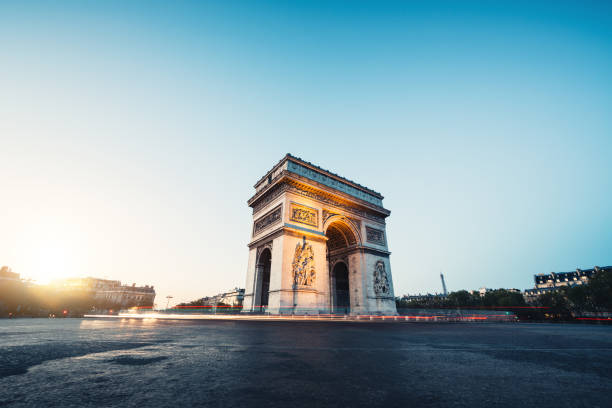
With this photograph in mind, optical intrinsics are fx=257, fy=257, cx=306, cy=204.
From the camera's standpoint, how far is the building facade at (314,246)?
49.9 feet

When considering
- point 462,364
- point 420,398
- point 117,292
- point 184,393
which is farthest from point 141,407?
point 117,292

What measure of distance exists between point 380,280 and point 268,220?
946cm

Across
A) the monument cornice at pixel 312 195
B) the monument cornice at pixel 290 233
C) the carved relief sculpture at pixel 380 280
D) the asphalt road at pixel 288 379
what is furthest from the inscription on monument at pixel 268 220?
the asphalt road at pixel 288 379

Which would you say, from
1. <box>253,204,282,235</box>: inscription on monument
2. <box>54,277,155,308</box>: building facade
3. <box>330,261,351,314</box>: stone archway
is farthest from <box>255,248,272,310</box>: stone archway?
<box>54,277,155,308</box>: building facade

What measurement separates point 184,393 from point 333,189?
18175mm

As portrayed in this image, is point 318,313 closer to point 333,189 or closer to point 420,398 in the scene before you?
point 333,189

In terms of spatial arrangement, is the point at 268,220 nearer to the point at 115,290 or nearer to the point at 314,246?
the point at 314,246

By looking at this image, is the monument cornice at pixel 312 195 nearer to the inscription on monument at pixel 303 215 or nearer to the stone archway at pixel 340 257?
the inscription on monument at pixel 303 215

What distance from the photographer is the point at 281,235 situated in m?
15.6

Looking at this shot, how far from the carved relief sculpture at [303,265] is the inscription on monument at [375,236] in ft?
20.6

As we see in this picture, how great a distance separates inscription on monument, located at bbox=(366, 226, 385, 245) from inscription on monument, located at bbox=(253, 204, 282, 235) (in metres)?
7.79

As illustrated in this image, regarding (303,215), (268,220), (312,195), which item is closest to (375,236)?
(312,195)

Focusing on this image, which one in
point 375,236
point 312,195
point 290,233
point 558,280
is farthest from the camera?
point 558,280

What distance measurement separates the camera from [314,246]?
1678 centimetres
